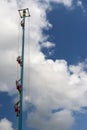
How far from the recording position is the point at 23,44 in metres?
155

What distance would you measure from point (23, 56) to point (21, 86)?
40.7 feet

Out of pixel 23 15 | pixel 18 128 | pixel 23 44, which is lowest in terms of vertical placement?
pixel 18 128

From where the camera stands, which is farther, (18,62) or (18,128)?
(18,62)

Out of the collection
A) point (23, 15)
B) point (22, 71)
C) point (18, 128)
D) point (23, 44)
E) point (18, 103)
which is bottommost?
point (18, 128)

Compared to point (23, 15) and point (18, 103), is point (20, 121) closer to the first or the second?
point (18, 103)

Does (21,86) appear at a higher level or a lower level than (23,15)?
lower

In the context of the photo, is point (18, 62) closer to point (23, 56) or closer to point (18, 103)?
point (23, 56)

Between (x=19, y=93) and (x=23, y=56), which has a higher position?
(x=23, y=56)

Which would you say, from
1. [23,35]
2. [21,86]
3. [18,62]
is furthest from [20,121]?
[23,35]

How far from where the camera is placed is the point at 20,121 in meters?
142

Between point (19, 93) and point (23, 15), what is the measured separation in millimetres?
31379

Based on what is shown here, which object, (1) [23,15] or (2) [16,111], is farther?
(1) [23,15]

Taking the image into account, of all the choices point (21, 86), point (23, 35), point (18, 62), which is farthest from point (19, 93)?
point (23, 35)

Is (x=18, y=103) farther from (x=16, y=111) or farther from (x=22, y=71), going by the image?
(x=22, y=71)
